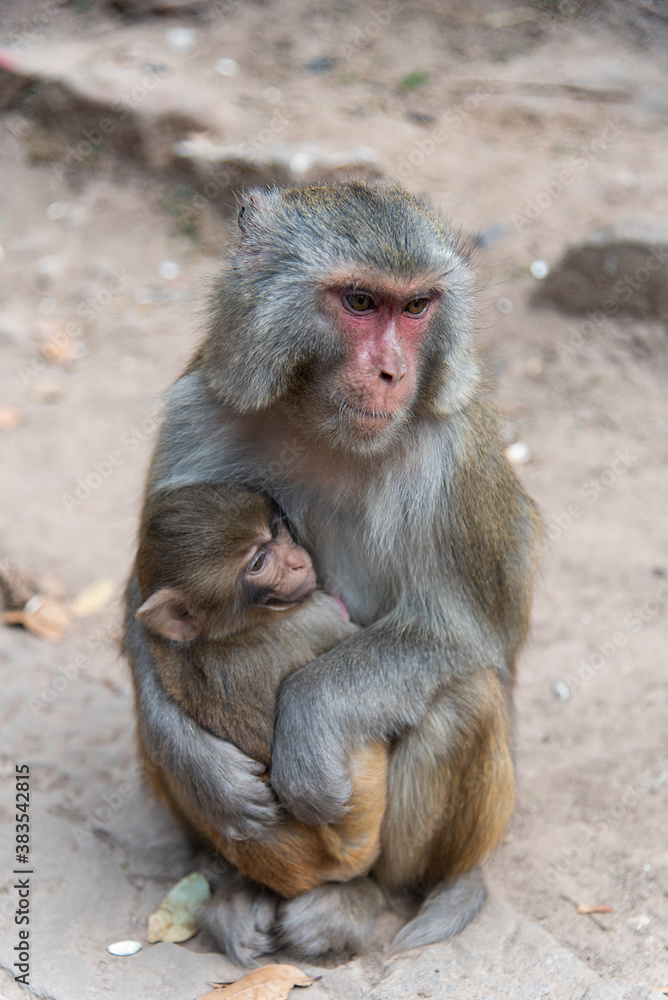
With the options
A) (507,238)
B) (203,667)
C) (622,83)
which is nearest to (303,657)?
(203,667)

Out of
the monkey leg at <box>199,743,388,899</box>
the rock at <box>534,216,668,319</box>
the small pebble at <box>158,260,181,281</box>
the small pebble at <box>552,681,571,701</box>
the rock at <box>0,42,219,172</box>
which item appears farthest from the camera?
the rock at <box>0,42,219,172</box>

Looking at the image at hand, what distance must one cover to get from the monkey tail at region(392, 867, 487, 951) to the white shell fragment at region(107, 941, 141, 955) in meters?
0.96

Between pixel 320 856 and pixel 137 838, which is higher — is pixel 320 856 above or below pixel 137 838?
above

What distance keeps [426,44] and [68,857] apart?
9.14 meters

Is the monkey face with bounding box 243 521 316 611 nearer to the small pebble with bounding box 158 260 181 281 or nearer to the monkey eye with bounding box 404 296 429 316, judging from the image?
the monkey eye with bounding box 404 296 429 316

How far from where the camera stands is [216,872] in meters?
4.04

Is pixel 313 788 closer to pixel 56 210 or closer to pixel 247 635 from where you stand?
pixel 247 635

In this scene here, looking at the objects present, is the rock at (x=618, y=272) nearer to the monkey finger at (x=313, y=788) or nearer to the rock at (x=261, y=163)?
the rock at (x=261, y=163)

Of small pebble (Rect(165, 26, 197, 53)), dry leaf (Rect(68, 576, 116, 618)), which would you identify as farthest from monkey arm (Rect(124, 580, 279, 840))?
small pebble (Rect(165, 26, 197, 53))

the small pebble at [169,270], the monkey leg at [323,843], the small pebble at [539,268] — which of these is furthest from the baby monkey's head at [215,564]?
the small pebble at [169,270]

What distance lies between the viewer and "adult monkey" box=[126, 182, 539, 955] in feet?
9.96

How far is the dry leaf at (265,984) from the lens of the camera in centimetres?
326

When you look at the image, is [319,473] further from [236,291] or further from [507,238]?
[507,238]

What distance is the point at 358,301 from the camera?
301 cm
